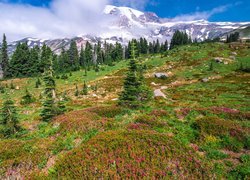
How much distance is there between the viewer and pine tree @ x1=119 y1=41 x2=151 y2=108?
22006mm

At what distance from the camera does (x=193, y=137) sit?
10469 millimetres

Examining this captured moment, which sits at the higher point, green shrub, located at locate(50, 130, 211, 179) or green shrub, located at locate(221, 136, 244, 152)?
green shrub, located at locate(50, 130, 211, 179)

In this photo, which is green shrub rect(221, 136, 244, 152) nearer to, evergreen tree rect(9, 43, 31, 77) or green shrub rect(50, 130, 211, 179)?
green shrub rect(50, 130, 211, 179)

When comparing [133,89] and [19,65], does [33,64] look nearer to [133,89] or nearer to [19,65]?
[19,65]

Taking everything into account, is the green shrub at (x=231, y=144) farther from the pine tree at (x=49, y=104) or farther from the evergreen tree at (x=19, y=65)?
the evergreen tree at (x=19, y=65)

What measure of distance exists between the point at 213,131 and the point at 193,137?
1.24 metres

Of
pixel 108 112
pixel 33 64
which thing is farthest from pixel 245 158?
pixel 33 64

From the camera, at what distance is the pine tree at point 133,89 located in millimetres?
22006

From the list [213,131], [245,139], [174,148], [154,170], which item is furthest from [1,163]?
[245,139]

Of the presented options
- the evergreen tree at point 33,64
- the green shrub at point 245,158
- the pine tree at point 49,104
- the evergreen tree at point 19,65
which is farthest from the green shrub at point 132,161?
the evergreen tree at point 19,65

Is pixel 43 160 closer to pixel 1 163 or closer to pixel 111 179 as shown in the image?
pixel 1 163

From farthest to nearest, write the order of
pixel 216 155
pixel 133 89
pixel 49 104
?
pixel 133 89 < pixel 49 104 < pixel 216 155

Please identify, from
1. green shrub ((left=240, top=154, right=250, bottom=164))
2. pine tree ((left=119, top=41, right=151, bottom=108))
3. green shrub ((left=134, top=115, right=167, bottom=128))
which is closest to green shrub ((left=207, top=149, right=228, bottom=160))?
green shrub ((left=240, top=154, right=250, bottom=164))

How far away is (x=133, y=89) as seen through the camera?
72.8 feet
